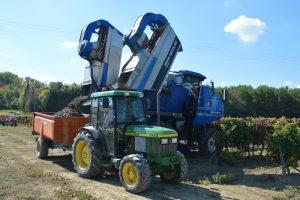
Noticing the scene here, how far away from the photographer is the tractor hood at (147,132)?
29.1ft

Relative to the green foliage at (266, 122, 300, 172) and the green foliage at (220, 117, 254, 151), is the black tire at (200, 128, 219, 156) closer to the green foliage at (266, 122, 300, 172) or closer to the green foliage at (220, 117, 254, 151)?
the green foliage at (220, 117, 254, 151)

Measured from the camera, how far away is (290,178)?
1034 cm

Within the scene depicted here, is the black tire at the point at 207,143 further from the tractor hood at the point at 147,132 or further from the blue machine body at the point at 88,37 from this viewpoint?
the tractor hood at the point at 147,132

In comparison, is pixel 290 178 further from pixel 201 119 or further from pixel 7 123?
pixel 7 123

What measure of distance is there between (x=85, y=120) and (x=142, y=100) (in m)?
2.80

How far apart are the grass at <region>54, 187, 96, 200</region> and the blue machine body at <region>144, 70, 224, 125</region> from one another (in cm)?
612

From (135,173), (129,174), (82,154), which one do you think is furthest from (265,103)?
(135,173)

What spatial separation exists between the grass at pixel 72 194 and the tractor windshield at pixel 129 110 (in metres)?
2.12

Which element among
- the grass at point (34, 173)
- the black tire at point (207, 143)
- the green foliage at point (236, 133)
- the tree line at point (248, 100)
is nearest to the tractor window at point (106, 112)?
the grass at point (34, 173)

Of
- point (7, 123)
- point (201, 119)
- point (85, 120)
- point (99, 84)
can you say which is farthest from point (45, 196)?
point (7, 123)

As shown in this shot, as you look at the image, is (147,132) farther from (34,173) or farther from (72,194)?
(34,173)

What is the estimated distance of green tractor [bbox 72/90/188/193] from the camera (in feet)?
28.5

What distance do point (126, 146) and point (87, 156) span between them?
139 centimetres

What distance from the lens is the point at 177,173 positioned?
9445mm
